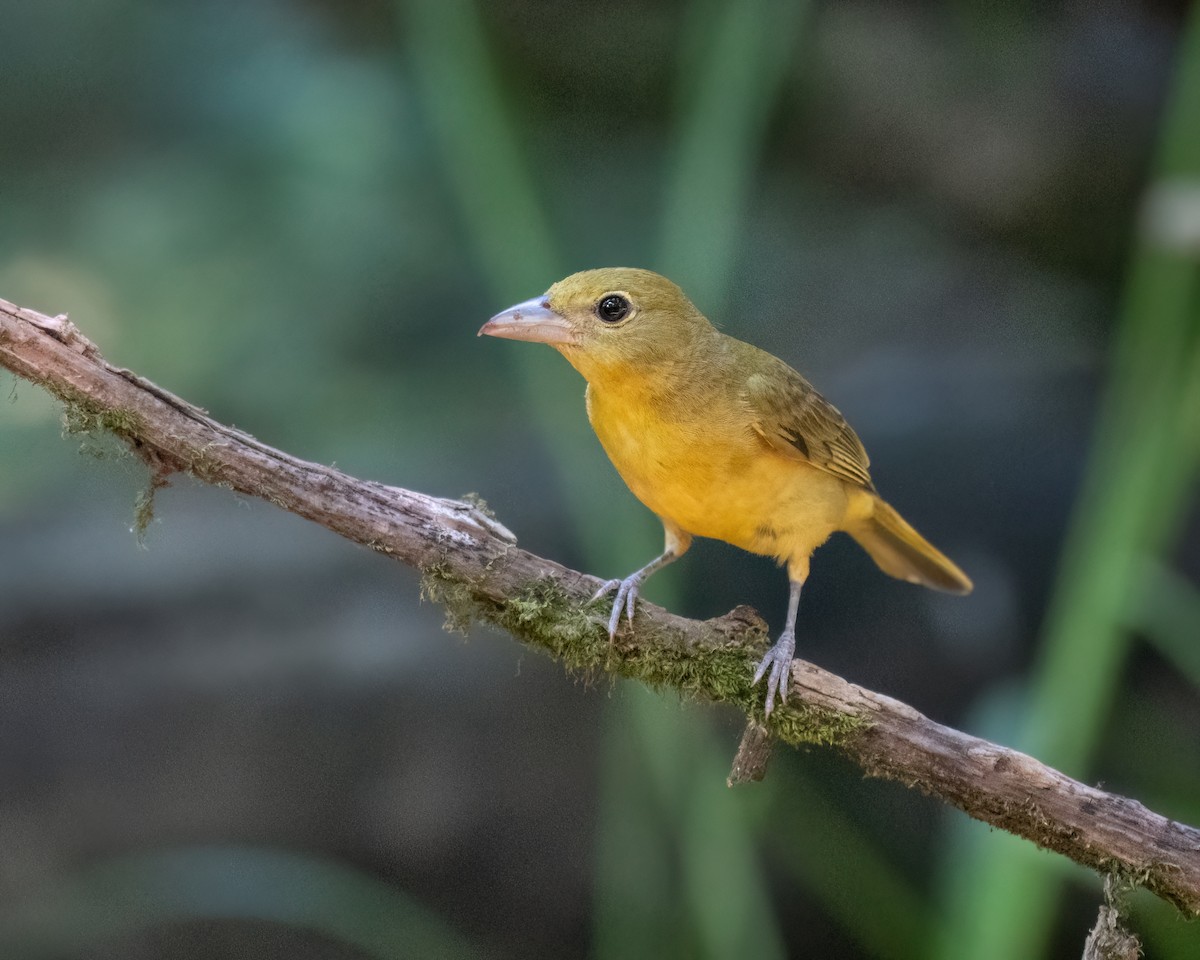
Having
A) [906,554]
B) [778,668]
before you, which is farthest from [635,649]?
[906,554]

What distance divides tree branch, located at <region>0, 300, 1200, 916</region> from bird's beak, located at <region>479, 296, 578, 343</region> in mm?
413

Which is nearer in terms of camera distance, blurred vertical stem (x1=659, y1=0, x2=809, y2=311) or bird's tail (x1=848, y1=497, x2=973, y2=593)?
bird's tail (x1=848, y1=497, x2=973, y2=593)

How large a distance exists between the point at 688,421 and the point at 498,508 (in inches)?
77.9

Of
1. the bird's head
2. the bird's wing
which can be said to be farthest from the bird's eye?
the bird's wing

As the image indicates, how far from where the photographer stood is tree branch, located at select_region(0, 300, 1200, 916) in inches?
86.4

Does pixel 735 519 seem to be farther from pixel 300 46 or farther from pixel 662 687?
pixel 300 46

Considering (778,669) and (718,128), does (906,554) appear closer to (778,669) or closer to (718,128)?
(778,669)

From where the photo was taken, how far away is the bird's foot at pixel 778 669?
2.46 m

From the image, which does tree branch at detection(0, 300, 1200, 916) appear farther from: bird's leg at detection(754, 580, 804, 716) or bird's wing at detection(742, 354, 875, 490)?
bird's wing at detection(742, 354, 875, 490)

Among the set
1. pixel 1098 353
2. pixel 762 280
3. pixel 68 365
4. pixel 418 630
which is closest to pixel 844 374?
pixel 762 280

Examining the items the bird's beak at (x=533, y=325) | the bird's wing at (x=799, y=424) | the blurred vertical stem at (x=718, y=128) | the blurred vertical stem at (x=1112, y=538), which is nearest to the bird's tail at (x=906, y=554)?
the bird's wing at (x=799, y=424)

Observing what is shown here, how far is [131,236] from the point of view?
4.52m

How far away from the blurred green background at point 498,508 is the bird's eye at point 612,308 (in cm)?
141

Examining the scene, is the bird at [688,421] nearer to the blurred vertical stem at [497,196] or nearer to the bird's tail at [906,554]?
the bird's tail at [906,554]
